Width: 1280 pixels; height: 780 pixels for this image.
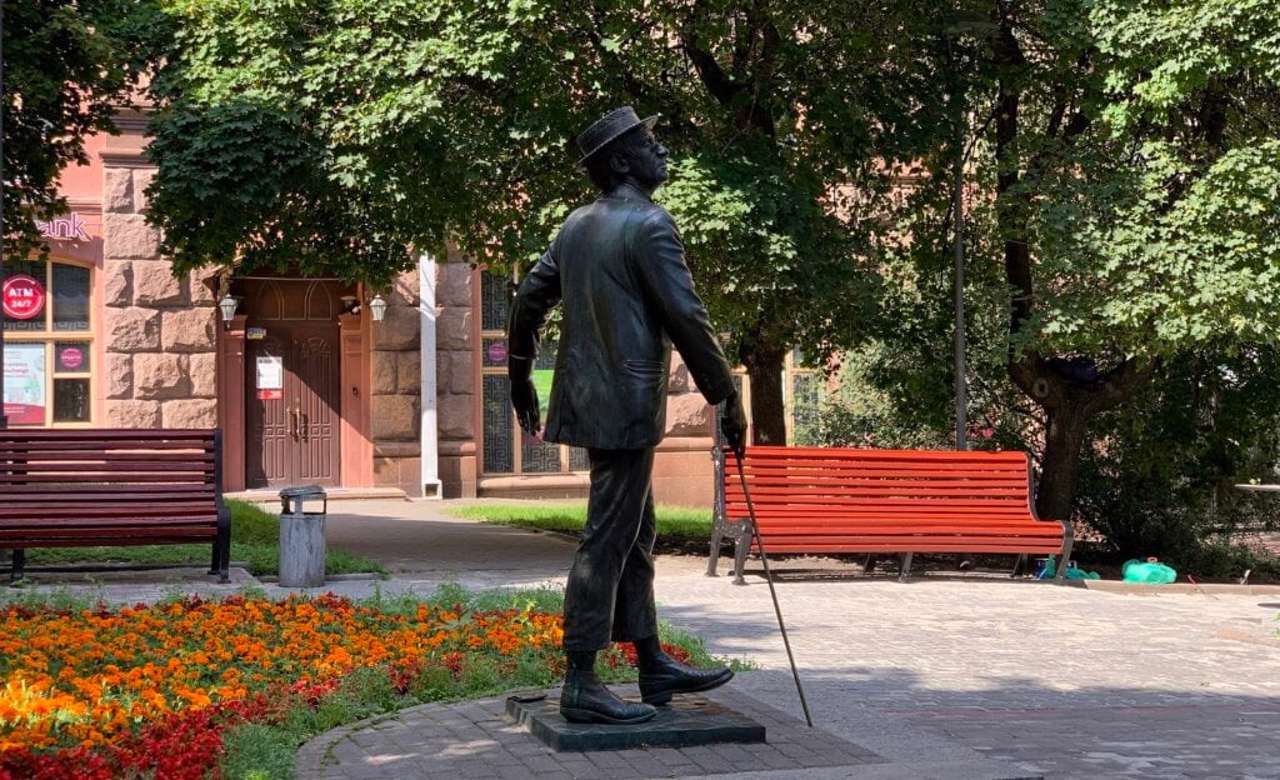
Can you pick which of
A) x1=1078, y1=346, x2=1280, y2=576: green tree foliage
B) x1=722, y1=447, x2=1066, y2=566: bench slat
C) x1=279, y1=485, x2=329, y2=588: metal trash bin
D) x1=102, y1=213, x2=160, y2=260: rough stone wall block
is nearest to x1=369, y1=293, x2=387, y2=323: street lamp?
x1=102, y1=213, x2=160, y2=260: rough stone wall block

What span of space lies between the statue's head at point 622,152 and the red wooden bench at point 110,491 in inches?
259

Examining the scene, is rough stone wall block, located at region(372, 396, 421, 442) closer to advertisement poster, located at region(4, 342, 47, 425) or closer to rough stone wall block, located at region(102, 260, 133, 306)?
rough stone wall block, located at region(102, 260, 133, 306)

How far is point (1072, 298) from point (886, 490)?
2.33 m

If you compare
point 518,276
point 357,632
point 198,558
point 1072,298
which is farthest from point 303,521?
point 518,276

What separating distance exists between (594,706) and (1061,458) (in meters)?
11.2

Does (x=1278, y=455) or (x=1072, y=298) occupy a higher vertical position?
(x=1072, y=298)

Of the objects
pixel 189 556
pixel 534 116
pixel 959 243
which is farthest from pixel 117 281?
pixel 959 243

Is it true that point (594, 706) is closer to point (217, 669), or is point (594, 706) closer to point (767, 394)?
point (217, 669)

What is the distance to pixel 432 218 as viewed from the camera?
15.7 m

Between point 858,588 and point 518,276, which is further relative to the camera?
point 518,276

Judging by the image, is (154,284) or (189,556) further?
(154,284)

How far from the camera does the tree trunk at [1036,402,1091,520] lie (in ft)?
53.7

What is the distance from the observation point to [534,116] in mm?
14086

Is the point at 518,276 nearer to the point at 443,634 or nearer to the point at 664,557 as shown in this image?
the point at 664,557
